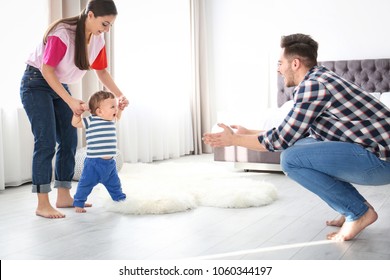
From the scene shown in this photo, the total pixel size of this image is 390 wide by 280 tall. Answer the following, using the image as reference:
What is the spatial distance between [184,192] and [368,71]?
11.5ft

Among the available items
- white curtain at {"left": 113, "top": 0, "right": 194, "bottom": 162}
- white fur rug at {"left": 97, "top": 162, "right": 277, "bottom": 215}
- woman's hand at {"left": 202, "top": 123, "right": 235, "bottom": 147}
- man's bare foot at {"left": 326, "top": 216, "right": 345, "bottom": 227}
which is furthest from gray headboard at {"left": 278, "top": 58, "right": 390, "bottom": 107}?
woman's hand at {"left": 202, "top": 123, "right": 235, "bottom": 147}

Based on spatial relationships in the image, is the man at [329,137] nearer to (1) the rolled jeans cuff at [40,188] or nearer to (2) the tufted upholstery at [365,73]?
(1) the rolled jeans cuff at [40,188]

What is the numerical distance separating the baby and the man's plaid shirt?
1.28m

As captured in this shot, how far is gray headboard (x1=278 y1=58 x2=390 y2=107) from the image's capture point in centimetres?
577

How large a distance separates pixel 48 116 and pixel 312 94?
1516 millimetres

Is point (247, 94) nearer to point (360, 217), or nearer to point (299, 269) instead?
point (360, 217)

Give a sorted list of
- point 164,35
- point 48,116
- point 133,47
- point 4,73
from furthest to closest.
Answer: point 164,35 → point 133,47 → point 4,73 → point 48,116

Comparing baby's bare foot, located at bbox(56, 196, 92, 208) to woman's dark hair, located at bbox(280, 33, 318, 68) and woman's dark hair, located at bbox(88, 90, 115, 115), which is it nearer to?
woman's dark hair, located at bbox(88, 90, 115, 115)

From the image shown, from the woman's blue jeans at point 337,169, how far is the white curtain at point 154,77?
343cm

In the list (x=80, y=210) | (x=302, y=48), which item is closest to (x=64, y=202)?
(x=80, y=210)

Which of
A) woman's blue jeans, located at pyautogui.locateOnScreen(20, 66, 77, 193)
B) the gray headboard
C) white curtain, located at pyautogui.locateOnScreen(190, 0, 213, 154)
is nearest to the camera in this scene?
woman's blue jeans, located at pyautogui.locateOnScreen(20, 66, 77, 193)

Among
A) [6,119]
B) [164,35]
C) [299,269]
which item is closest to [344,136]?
[299,269]

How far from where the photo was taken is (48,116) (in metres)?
2.81

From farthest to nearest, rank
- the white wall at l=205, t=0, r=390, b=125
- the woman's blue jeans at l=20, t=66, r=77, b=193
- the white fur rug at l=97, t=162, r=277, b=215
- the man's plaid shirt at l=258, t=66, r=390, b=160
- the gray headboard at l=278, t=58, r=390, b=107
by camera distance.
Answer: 1. the white wall at l=205, t=0, r=390, b=125
2. the gray headboard at l=278, t=58, r=390, b=107
3. the white fur rug at l=97, t=162, r=277, b=215
4. the woman's blue jeans at l=20, t=66, r=77, b=193
5. the man's plaid shirt at l=258, t=66, r=390, b=160
